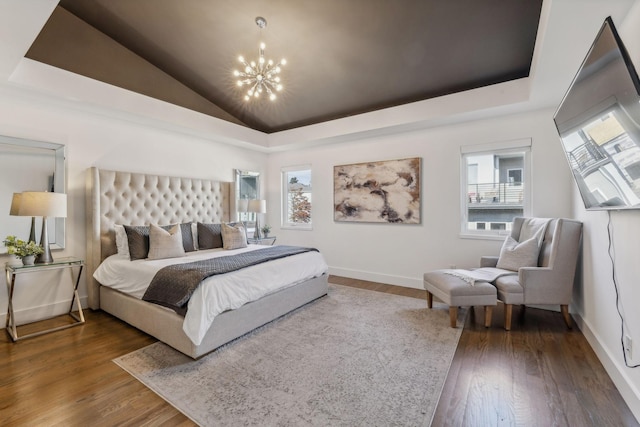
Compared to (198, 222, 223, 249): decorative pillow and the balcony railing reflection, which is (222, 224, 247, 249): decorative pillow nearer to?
(198, 222, 223, 249): decorative pillow

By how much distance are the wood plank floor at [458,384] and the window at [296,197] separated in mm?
3478

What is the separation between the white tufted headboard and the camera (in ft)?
11.2

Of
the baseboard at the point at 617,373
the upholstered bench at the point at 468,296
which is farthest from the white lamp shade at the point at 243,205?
the baseboard at the point at 617,373

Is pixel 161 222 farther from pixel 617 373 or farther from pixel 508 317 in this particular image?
pixel 617 373

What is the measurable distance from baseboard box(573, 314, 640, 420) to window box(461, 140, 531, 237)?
152cm

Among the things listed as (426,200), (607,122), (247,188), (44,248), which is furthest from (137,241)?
(607,122)

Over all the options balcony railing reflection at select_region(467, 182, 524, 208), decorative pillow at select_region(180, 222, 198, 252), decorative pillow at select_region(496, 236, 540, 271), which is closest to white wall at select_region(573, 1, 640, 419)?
decorative pillow at select_region(496, 236, 540, 271)

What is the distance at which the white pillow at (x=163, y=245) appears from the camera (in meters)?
3.31

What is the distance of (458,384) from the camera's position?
199 cm

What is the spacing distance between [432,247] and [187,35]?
4.43 m

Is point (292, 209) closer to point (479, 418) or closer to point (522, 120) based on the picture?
point (522, 120)

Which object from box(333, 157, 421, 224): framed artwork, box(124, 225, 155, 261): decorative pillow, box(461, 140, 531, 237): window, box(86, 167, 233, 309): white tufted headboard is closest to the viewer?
box(124, 225, 155, 261): decorative pillow

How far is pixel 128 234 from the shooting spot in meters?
3.38

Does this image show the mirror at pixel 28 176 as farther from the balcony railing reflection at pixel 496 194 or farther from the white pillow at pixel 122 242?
the balcony railing reflection at pixel 496 194
